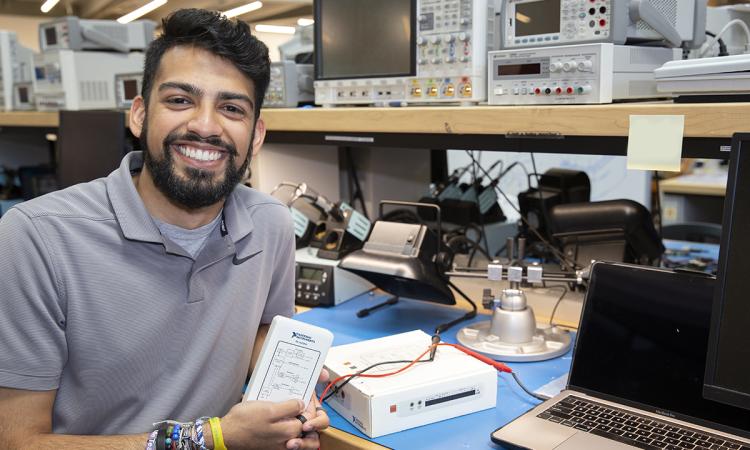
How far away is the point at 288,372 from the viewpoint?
109 cm

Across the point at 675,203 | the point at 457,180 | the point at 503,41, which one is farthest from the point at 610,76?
the point at 675,203

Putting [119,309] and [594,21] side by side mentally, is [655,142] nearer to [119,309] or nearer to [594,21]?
[594,21]

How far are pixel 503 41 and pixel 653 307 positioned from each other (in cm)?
67

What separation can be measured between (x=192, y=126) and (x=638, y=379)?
35.0 inches

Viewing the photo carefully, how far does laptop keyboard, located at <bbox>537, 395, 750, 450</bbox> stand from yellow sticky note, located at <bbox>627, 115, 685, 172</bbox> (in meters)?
0.45

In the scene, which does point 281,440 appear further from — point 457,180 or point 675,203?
point 675,203

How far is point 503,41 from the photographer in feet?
4.89

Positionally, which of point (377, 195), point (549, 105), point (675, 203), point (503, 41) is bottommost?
point (675, 203)

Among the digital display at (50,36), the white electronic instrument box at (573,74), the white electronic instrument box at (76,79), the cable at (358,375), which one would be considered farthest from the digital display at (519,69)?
the digital display at (50,36)

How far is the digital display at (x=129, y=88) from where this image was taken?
9.39 feet

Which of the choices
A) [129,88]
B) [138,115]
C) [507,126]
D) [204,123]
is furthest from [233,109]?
[129,88]

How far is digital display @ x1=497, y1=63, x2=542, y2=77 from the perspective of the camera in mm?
1418

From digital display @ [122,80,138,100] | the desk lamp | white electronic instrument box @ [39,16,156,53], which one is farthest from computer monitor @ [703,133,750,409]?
white electronic instrument box @ [39,16,156,53]

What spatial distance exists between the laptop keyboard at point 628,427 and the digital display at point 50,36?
3.03 meters
